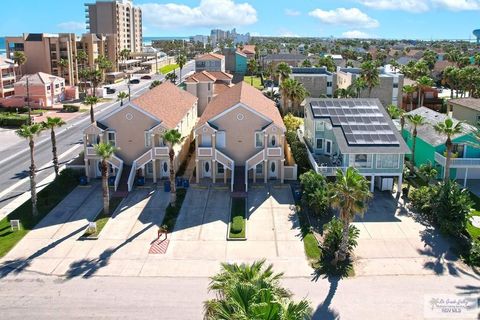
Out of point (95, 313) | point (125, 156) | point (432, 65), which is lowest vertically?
point (95, 313)

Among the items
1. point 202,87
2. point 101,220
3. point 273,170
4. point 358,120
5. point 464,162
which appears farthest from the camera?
point 202,87

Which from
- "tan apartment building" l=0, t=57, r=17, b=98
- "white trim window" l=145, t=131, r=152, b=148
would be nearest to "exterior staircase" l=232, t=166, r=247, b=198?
"white trim window" l=145, t=131, r=152, b=148

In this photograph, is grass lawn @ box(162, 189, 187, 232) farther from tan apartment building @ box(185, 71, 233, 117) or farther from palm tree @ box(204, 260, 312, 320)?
tan apartment building @ box(185, 71, 233, 117)

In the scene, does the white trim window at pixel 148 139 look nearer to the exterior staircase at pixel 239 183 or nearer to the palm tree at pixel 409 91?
the exterior staircase at pixel 239 183

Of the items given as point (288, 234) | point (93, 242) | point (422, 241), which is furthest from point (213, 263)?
point (422, 241)

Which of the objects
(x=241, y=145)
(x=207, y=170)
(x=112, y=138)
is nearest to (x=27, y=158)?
(x=112, y=138)

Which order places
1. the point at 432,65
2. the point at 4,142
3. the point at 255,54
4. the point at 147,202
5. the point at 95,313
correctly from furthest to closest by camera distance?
the point at 255,54, the point at 432,65, the point at 4,142, the point at 147,202, the point at 95,313

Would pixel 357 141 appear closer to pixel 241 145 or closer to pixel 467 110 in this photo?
pixel 241 145

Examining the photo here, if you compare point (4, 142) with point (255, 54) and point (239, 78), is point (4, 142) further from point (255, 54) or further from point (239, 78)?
point (255, 54)
